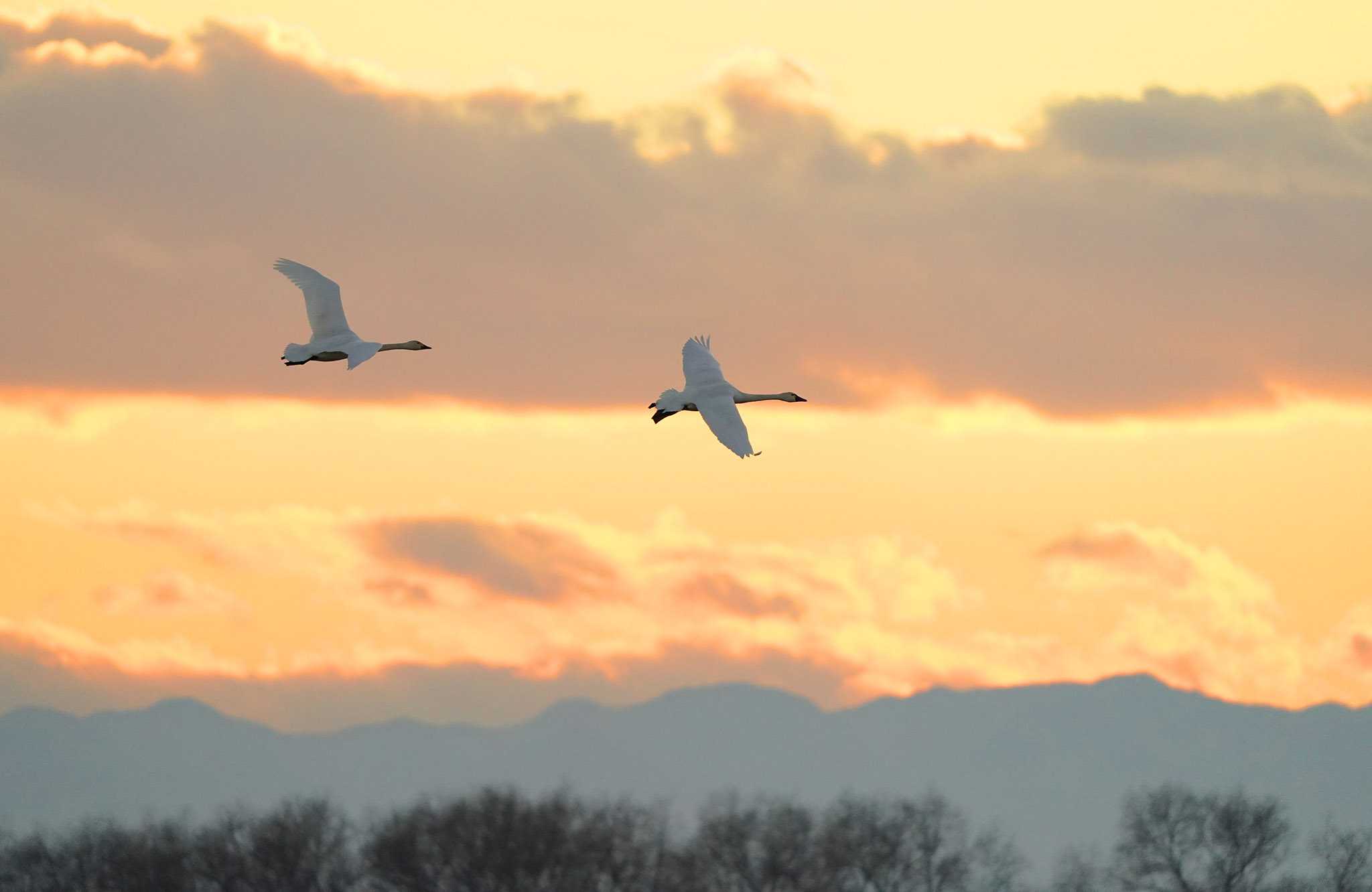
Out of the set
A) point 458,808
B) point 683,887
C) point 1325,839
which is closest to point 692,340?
point 683,887

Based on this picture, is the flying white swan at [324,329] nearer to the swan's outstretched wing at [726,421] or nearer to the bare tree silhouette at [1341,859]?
the swan's outstretched wing at [726,421]

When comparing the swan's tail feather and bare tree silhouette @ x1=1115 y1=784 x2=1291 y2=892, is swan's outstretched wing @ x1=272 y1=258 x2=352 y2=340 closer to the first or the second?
the swan's tail feather

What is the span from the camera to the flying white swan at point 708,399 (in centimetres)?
5784

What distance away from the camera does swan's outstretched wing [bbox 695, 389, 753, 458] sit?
56906 millimetres

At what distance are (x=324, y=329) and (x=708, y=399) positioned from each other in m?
13.0

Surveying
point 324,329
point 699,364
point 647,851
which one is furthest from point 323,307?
point 647,851

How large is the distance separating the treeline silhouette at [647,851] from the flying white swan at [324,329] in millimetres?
54082

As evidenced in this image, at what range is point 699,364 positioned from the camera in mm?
65125

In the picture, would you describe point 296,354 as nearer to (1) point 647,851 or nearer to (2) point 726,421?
(2) point 726,421

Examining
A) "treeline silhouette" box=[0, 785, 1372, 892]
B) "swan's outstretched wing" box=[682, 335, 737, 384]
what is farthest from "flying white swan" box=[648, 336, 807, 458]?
"treeline silhouette" box=[0, 785, 1372, 892]

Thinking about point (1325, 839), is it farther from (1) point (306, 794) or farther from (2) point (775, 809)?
(1) point (306, 794)

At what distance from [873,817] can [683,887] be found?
15528 mm

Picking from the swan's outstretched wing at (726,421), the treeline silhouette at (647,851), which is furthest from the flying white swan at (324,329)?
the treeline silhouette at (647,851)

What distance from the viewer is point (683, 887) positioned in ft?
392
